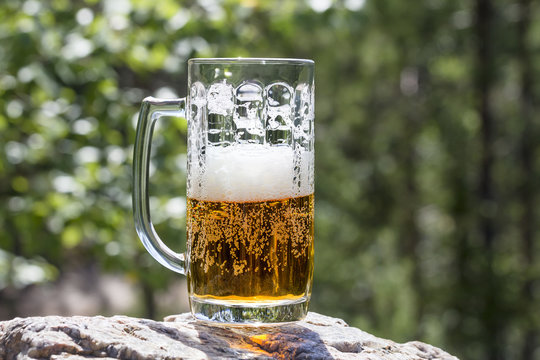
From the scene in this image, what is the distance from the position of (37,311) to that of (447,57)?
6741 mm

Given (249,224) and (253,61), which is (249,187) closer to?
(249,224)

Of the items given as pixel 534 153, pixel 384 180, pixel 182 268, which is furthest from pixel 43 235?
pixel 534 153

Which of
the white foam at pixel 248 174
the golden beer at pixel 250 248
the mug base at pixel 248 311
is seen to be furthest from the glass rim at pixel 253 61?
the mug base at pixel 248 311

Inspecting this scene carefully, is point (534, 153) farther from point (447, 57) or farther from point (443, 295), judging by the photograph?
point (443, 295)

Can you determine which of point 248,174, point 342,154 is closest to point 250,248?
point 248,174

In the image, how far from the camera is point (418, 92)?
10.8 metres

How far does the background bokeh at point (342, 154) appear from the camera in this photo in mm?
3027

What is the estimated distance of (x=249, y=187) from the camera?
Answer: 4.68ft

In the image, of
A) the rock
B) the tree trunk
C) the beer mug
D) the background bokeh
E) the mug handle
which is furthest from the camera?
the tree trunk

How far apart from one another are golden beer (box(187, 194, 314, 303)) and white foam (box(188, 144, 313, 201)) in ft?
0.05

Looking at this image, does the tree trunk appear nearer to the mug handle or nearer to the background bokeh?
the background bokeh

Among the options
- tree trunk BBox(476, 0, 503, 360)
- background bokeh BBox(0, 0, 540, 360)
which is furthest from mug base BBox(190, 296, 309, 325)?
tree trunk BBox(476, 0, 503, 360)

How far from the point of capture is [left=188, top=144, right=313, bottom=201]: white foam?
1429 millimetres

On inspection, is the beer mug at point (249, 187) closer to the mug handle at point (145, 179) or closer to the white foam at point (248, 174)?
the white foam at point (248, 174)
